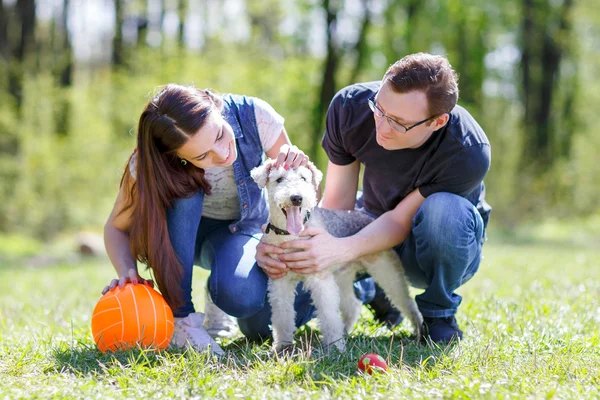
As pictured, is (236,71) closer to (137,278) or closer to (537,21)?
(537,21)

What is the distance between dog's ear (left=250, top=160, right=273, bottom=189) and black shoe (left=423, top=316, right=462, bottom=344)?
1.23 m

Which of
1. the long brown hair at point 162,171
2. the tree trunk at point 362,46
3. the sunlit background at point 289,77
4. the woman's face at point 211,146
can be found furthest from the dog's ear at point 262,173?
the tree trunk at point 362,46

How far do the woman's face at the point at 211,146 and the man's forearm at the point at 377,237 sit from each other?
817 millimetres

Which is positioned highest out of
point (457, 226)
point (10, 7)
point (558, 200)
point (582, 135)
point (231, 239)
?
point (10, 7)

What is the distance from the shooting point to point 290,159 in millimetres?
3537

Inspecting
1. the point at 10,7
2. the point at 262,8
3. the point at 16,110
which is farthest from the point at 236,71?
the point at 10,7

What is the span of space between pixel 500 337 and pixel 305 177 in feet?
4.57

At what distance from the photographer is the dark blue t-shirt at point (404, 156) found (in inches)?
134

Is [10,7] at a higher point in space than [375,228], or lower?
higher

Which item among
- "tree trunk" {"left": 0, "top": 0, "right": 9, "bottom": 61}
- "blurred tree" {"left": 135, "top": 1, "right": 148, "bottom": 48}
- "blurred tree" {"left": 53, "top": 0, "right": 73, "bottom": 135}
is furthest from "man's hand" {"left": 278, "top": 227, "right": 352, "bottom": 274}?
"blurred tree" {"left": 135, "top": 1, "right": 148, "bottom": 48}

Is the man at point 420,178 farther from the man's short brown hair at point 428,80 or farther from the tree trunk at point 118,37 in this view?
the tree trunk at point 118,37

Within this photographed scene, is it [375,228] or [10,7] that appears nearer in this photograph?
[375,228]

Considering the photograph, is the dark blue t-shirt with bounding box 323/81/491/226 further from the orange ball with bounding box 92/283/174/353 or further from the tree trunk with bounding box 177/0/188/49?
the tree trunk with bounding box 177/0/188/49

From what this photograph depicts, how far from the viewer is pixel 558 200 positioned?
19.2 meters
